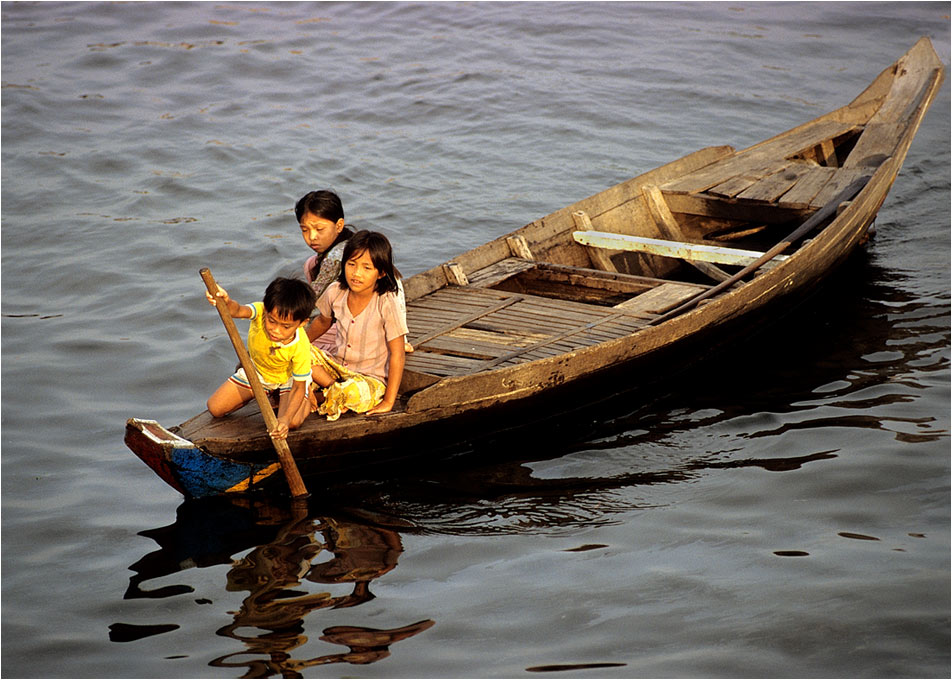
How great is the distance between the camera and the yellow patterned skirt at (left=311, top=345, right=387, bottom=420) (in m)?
4.62

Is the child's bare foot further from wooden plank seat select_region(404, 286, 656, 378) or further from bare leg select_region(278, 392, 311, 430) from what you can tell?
wooden plank seat select_region(404, 286, 656, 378)

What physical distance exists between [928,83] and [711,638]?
267 inches

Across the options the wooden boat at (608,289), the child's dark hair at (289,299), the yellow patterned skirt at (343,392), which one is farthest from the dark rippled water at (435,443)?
the child's dark hair at (289,299)

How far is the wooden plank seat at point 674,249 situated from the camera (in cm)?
641

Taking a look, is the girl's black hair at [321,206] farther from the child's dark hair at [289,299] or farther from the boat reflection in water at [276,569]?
the boat reflection in water at [276,569]

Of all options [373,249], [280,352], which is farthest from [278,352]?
[373,249]

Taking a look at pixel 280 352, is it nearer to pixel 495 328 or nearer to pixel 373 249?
pixel 373 249

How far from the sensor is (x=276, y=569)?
425cm

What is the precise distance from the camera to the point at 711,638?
3.71m

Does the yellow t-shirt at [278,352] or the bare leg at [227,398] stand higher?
the yellow t-shirt at [278,352]

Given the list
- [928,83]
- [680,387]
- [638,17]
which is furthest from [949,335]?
[638,17]

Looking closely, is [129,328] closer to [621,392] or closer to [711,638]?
[621,392]

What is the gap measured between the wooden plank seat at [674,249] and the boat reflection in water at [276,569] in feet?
9.62

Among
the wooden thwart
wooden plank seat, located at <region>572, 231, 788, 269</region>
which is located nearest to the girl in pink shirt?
wooden plank seat, located at <region>572, 231, 788, 269</region>
